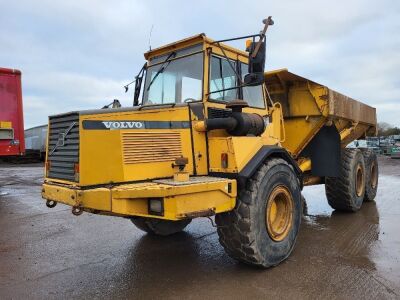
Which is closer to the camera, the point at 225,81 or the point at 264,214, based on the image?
the point at 264,214

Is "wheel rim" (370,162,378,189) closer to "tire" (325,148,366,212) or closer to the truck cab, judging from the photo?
"tire" (325,148,366,212)

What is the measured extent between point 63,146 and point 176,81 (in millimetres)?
1615

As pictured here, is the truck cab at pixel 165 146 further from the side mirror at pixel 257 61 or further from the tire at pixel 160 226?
the tire at pixel 160 226

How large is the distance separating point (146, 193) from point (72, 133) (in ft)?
3.58

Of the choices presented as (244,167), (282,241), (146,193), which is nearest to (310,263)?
(282,241)

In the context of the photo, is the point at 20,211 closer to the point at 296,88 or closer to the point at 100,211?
the point at 100,211

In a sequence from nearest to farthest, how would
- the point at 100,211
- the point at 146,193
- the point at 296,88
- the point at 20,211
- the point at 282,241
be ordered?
the point at 146,193 < the point at 100,211 < the point at 282,241 < the point at 296,88 < the point at 20,211

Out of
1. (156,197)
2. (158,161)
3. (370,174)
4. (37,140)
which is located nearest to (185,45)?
(158,161)

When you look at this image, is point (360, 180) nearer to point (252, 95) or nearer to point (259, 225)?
point (252, 95)

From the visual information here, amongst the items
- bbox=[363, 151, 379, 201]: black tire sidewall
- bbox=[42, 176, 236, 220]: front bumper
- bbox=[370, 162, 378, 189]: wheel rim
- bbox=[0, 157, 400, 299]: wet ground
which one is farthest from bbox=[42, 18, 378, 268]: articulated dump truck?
bbox=[370, 162, 378, 189]: wheel rim

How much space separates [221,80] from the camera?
5.09 m

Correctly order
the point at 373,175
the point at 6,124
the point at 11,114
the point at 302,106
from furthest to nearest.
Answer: the point at 11,114 → the point at 6,124 → the point at 373,175 → the point at 302,106

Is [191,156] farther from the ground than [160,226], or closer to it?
farther from the ground

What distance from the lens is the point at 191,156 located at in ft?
15.4
